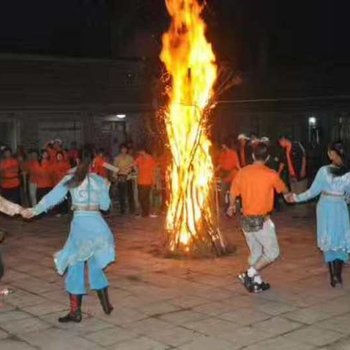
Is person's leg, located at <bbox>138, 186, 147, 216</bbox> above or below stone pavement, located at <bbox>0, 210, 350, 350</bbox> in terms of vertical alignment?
above

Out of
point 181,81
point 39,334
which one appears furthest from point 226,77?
point 39,334

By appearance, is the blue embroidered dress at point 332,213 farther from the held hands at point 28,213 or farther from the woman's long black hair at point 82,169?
the held hands at point 28,213

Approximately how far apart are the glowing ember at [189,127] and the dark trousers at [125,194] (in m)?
4.77

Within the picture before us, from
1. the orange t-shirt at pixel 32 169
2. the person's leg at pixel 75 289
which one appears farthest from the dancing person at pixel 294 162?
the person's leg at pixel 75 289

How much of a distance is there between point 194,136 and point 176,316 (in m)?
3.71

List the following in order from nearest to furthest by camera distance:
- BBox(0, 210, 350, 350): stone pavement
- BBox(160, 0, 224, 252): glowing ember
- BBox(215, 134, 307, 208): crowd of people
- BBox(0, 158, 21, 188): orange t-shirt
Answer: BBox(0, 210, 350, 350): stone pavement < BBox(160, 0, 224, 252): glowing ember < BBox(0, 158, 21, 188): orange t-shirt < BBox(215, 134, 307, 208): crowd of people

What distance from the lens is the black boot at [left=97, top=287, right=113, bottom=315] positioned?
257 inches

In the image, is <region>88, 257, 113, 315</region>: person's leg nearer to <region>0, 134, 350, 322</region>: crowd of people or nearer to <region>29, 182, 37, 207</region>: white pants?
<region>0, 134, 350, 322</region>: crowd of people

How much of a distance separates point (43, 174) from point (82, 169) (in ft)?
26.5

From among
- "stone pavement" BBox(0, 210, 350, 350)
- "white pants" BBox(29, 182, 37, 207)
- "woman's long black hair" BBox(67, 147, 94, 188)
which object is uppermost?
"woman's long black hair" BBox(67, 147, 94, 188)

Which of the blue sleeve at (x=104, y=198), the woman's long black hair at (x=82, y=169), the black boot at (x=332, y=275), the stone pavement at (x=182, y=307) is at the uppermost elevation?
the woman's long black hair at (x=82, y=169)

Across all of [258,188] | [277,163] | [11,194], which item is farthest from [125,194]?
[258,188]

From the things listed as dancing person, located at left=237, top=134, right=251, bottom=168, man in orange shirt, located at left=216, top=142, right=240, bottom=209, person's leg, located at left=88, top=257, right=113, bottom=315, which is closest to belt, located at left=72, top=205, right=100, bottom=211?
person's leg, located at left=88, top=257, right=113, bottom=315

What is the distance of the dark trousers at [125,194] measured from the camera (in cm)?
1455
